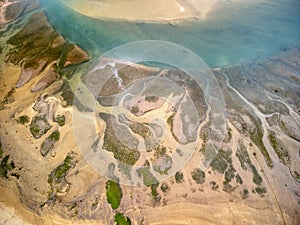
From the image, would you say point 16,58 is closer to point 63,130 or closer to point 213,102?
point 63,130

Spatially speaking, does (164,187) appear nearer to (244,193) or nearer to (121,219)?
(121,219)

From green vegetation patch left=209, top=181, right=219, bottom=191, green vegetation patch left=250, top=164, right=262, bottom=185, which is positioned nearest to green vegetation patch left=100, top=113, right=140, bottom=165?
green vegetation patch left=209, top=181, right=219, bottom=191

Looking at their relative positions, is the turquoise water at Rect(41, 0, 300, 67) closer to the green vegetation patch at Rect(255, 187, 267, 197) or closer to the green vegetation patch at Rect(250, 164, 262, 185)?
the green vegetation patch at Rect(250, 164, 262, 185)

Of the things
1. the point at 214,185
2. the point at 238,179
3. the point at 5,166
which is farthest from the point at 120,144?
the point at 238,179

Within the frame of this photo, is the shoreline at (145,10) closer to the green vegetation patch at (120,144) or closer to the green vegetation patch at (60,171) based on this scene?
the green vegetation patch at (120,144)

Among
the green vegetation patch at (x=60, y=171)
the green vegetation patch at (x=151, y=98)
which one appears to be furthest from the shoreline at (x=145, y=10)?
the green vegetation patch at (x=60, y=171)

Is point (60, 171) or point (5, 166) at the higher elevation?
point (60, 171)
